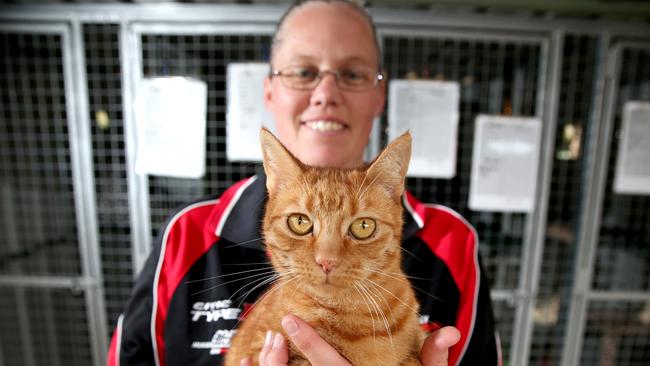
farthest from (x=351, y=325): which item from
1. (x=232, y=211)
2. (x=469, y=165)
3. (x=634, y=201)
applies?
(x=634, y=201)

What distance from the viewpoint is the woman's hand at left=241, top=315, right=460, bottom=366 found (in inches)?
17.0

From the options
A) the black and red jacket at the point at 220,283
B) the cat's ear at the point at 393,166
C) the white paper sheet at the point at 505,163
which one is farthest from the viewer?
the white paper sheet at the point at 505,163

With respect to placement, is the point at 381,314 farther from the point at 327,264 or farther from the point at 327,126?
the point at 327,126

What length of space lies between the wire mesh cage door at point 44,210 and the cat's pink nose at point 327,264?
1498mm

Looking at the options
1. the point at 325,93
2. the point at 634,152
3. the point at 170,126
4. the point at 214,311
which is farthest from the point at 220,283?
the point at 634,152

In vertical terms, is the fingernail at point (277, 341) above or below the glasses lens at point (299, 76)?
below

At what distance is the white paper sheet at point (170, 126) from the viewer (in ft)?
Result: 4.35

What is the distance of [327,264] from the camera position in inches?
16.6

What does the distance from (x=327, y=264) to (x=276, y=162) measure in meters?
0.15

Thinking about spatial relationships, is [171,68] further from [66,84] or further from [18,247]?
[18,247]

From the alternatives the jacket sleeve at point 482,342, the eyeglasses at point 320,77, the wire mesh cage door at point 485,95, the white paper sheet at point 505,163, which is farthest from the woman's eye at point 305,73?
the white paper sheet at point 505,163

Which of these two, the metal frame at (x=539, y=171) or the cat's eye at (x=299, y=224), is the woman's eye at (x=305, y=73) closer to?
the cat's eye at (x=299, y=224)

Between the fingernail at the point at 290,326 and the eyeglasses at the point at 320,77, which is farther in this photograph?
the eyeglasses at the point at 320,77

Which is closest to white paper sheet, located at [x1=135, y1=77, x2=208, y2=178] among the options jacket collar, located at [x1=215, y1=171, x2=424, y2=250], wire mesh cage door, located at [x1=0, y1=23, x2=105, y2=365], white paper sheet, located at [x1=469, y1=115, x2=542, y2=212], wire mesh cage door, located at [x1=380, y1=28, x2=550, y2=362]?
wire mesh cage door, located at [x1=0, y1=23, x2=105, y2=365]
